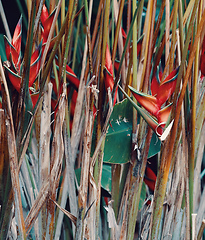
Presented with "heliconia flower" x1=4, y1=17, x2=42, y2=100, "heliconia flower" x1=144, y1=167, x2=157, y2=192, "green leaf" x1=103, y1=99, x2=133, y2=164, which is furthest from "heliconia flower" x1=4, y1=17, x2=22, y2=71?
"heliconia flower" x1=144, y1=167, x2=157, y2=192

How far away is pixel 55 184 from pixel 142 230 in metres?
0.20

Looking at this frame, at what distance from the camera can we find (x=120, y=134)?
0.49 meters

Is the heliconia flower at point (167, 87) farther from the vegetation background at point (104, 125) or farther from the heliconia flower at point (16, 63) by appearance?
the heliconia flower at point (16, 63)

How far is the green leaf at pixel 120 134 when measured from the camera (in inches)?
18.3

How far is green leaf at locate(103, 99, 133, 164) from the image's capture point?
464 mm

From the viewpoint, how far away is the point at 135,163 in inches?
17.0

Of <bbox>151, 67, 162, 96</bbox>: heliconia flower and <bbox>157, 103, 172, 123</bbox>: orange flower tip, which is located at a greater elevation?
<bbox>151, 67, 162, 96</bbox>: heliconia flower

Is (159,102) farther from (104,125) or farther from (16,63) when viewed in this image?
(16,63)

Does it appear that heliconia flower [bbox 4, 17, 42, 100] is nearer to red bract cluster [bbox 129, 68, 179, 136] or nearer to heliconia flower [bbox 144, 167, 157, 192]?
red bract cluster [bbox 129, 68, 179, 136]

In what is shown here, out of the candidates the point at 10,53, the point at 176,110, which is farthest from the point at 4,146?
the point at 176,110

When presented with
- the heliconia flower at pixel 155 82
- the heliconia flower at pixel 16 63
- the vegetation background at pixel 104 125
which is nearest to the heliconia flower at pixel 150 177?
the vegetation background at pixel 104 125

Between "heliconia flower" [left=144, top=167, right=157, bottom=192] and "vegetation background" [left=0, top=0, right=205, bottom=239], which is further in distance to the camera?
"heliconia flower" [left=144, top=167, right=157, bottom=192]

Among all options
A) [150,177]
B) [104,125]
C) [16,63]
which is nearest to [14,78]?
[16,63]

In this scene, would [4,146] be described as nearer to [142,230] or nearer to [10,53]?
[10,53]
